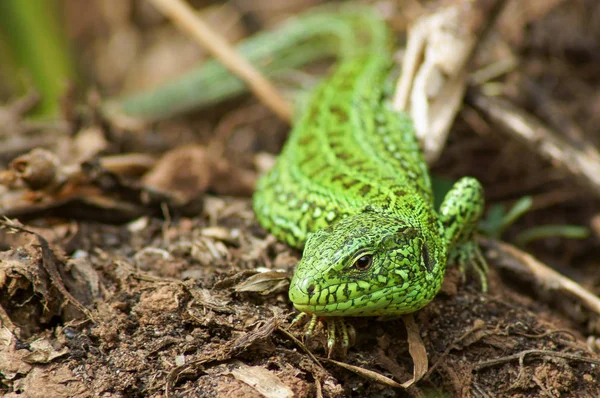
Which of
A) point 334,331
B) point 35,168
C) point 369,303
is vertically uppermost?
point 35,168

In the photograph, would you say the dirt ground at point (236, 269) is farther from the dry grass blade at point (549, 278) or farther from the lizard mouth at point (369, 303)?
the lizard mouth at point (369, 303)

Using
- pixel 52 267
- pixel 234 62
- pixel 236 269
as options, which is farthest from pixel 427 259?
pixel 234 62

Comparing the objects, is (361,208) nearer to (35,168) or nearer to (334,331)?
(334,331)

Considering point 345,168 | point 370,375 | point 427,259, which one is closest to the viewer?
point 370,375

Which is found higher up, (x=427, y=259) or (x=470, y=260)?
(x=427, y=259)

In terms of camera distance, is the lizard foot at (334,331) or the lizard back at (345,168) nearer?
the lizard foot at (334,331)

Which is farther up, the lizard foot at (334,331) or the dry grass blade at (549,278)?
the lizard foot at (334,331)

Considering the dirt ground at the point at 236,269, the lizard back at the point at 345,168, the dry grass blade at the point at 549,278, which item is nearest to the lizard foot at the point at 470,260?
the dirt ground at the point at 236,269

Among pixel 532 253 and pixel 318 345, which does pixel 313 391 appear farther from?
pixel 532 253
